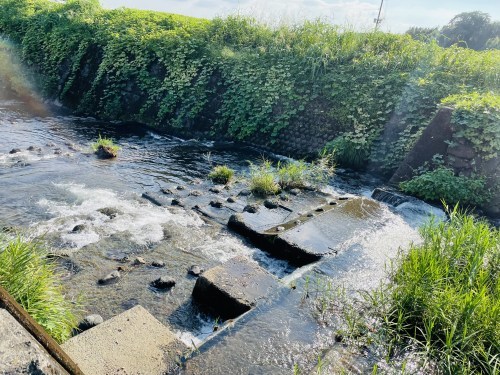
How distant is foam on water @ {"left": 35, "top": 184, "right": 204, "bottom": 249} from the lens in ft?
18.0

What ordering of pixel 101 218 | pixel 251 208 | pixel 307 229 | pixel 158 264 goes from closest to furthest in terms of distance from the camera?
pixel 158 264 < pixel 307 229 < pixel 101 218 < pixel 251 208

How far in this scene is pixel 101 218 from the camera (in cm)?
604

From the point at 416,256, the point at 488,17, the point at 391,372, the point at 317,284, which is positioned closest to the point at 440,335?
the point at 391,372

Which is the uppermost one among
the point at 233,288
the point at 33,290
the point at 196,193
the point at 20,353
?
the point at 20,353

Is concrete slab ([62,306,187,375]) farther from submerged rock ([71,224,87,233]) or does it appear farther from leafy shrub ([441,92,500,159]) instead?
leafy shrub ([441,92,500,159])

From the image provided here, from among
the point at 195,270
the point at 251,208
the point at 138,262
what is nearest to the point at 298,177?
the point at 251,208

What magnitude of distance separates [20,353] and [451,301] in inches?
136

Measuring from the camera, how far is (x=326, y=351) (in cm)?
326

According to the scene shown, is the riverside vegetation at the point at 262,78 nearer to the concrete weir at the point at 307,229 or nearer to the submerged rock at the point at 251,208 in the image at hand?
the concrete weir at the point at 307,229

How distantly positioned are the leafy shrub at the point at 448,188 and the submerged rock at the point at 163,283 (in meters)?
5.74

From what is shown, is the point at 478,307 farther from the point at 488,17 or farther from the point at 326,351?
the point at 488,17

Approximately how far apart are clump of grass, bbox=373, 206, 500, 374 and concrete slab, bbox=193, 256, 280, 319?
123 centimetres

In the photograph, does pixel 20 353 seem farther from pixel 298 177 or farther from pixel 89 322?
pixel 298 177

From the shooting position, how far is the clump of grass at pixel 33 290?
309cm
